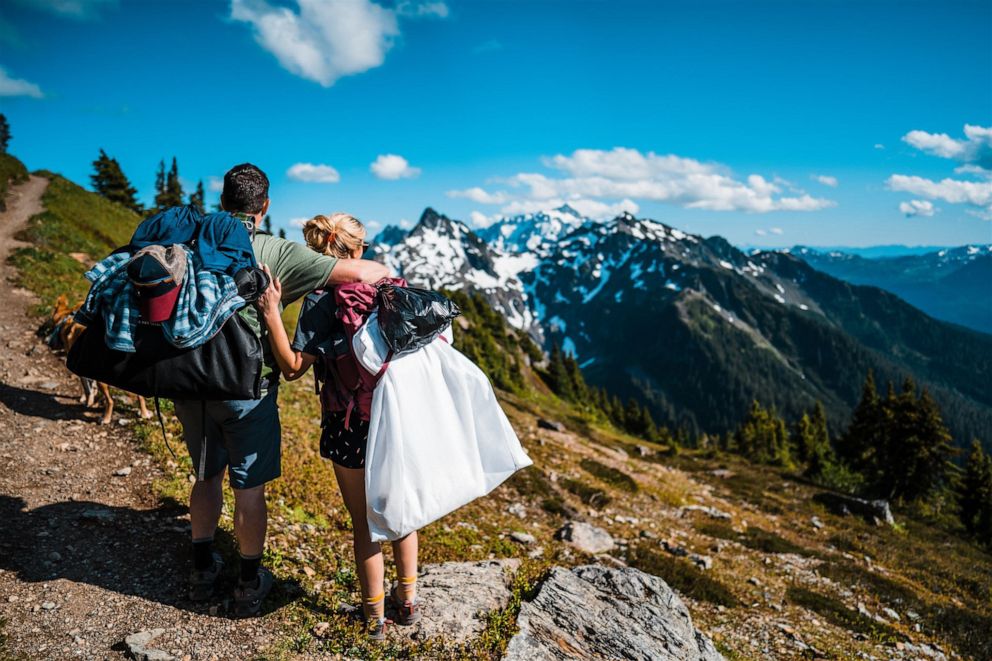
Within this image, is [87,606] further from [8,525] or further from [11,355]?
[11,355]

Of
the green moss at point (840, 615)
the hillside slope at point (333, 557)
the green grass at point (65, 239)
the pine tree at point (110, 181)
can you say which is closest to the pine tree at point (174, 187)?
the pine tree at point (110, 181)

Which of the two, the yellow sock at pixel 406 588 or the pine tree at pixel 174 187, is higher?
the pine tree at pixel 174 187

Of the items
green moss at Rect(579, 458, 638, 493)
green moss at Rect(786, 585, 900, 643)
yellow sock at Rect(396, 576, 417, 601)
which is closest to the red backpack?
yellow sock at Rect(396, 576, 417, 601)

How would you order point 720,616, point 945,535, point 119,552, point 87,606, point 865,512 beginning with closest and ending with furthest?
1. point 87,606
2. point 119,552
3. point 720,616
4. point 865,512
5. point 945,535

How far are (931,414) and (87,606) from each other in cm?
4568

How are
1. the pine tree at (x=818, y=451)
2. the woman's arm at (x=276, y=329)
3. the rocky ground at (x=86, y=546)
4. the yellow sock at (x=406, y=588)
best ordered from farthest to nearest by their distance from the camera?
1. the pine tree at (x=818, y=451)
2. the yellow sock at (x=406, y=588)
3. the rocky ground at (x=86, y=546)
4. the woman's arm at (x=276, y=329)

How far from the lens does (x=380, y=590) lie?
167 inches

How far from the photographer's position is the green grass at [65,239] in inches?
550

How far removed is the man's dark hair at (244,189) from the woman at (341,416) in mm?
400

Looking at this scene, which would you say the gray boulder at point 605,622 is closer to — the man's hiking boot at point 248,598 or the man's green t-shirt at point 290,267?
the man's hiking boot at point 248,598

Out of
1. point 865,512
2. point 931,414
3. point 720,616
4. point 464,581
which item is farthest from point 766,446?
point 464,581

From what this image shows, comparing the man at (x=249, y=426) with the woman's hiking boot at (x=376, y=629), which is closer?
the man at (x=249, y=426)

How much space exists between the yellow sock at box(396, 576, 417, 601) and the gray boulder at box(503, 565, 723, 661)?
0.98 metres

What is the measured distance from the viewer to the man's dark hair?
3.69m
